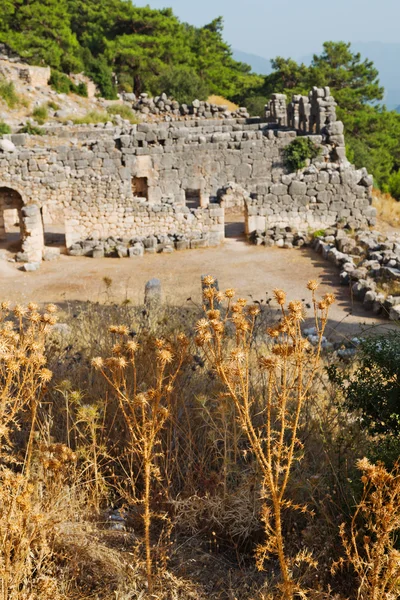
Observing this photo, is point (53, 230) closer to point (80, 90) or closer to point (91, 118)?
point (91, 118)

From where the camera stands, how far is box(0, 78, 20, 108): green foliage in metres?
27.9

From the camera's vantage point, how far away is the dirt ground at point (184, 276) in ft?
42.7

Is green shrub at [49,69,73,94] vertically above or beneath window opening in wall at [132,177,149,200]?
above

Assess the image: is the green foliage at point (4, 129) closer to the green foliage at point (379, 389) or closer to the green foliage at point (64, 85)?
the green foliage at point (64, 85)

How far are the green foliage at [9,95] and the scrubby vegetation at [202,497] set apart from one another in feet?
84.8

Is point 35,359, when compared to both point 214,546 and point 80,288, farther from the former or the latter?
point 80,288

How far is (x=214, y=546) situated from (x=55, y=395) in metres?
2.07

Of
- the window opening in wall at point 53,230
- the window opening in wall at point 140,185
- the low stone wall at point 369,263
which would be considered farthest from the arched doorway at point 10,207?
the low stone wall at point 369,263

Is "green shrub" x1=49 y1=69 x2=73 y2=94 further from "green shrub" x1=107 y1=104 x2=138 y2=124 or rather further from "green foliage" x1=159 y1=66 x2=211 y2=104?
"green foliage" x1=159 y1=66 x2=211 y2=104

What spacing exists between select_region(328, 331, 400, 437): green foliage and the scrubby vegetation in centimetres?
3

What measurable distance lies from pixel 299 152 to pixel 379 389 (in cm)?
1759

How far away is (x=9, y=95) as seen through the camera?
28172 mm

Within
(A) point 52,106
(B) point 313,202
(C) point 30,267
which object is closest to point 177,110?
(A) point 52,106

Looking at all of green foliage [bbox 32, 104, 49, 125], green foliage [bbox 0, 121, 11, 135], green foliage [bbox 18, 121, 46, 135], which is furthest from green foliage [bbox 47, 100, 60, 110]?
green foliage [bbox 0, 121, 11, 135]
